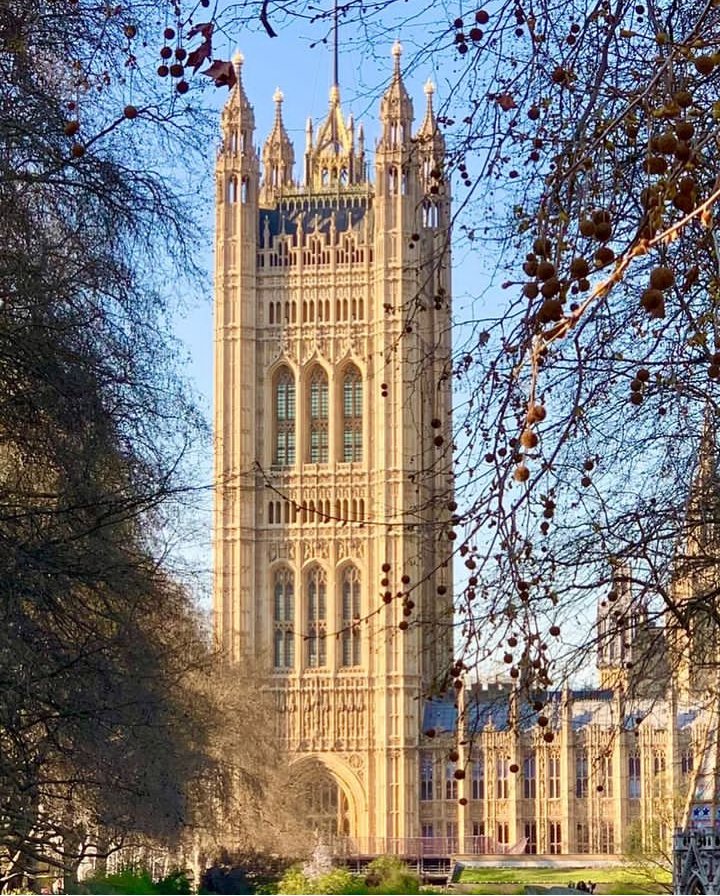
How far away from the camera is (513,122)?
22.7 feet

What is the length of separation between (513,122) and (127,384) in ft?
17.5

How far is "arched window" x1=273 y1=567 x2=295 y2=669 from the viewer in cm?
6825

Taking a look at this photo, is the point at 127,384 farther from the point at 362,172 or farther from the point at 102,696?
the point at 362,172

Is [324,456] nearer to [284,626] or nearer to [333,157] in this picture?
[284,626]

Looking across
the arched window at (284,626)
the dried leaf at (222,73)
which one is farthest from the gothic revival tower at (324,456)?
the dried leaf at (222,73)

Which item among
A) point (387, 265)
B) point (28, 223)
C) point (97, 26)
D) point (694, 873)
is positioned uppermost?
point (387, 265)

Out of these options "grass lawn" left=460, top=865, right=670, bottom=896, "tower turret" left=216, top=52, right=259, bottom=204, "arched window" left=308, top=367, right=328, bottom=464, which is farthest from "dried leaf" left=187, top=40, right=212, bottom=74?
"tower turret" left=216, top=52, right=259, bottom=204

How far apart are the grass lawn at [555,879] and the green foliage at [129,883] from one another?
35.8ft

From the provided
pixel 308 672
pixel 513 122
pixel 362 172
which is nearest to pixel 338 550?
pixel 308 672

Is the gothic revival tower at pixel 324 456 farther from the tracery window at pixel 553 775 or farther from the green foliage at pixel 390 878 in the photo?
the green foliage at pixel 390 878

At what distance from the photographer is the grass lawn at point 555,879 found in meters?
46.4

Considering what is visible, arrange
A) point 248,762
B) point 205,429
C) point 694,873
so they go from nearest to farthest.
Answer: point 205,429 < point 694,873 < point 248,762

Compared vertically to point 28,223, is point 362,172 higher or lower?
higher

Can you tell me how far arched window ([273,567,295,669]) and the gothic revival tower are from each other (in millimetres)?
51
